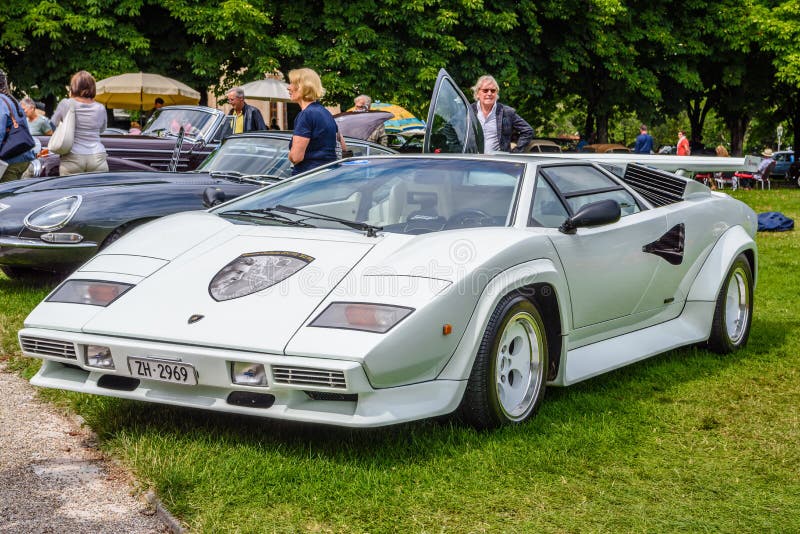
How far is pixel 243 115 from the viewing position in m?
11.0

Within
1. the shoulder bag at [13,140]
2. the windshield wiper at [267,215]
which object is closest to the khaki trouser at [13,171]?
the shoulder bag at [13,140]

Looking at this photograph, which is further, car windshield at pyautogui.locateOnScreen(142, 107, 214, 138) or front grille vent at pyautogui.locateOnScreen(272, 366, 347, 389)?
car windshield at pyautogui.locateOnScreen(142, 107, 214, 138)

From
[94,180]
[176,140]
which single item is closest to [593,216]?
[94,180]

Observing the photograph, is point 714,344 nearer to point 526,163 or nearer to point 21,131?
point 526,163

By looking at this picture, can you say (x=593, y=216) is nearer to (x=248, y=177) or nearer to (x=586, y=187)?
(x=586, y=187)

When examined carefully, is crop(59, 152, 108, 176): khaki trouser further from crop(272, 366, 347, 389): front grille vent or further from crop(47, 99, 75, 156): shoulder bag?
crop(272, 366, 347, 389): front grille vent

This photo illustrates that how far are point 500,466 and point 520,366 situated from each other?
646 mm

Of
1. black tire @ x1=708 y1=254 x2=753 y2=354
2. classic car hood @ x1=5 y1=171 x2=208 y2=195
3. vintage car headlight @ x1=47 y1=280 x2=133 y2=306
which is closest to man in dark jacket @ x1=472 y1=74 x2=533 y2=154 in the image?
classic car hood @ x1=5 y1=171 x2=208 y2=195

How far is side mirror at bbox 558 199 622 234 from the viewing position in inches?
182

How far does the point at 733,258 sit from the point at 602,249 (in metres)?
1.46

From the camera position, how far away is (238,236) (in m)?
4.40

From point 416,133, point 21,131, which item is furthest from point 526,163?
point 416,133

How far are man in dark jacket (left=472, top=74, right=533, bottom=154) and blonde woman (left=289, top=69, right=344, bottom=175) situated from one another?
1958 mm

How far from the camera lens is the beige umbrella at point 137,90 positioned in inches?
764
